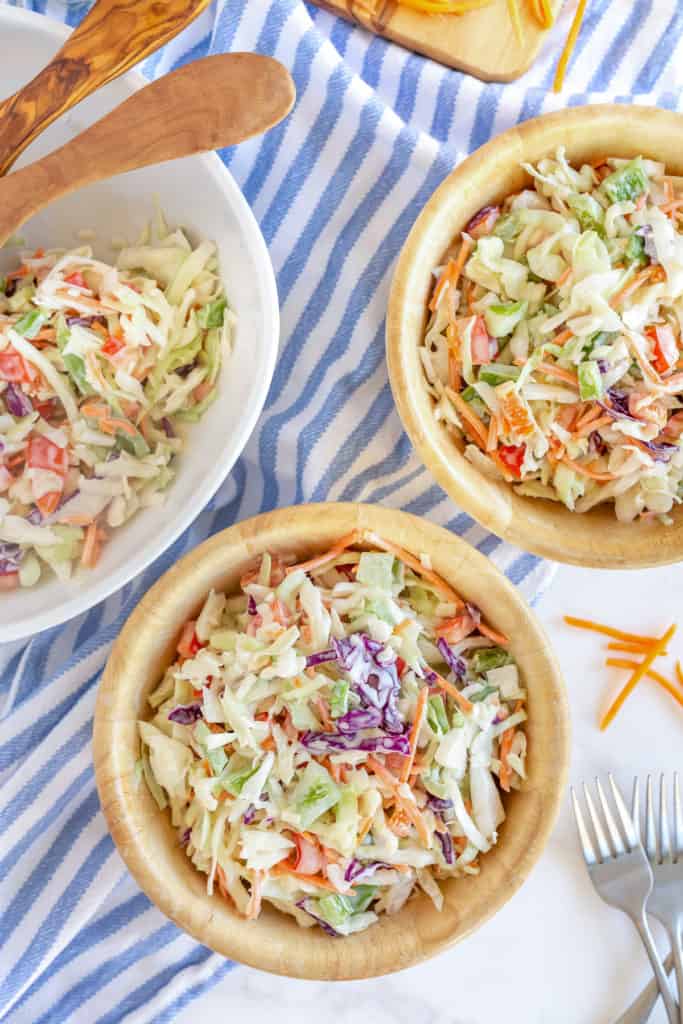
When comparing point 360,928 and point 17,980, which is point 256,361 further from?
point 17,980

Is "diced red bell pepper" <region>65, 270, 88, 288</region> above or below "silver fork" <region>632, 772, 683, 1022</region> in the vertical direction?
above

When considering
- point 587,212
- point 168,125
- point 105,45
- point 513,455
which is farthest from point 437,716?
point 105,45

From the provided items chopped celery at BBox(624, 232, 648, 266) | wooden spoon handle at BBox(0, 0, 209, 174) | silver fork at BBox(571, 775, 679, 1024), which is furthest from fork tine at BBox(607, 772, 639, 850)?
wooden spoon handle at BBox(0, 0, 209, 174)

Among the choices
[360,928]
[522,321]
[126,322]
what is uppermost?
[126,322]

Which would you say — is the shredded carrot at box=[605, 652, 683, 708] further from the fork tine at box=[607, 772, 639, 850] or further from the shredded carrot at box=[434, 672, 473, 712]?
the shredded carrot at box=[434, 672, 473, 712]

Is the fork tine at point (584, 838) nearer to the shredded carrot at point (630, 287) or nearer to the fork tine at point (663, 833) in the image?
the fork tine at point (663, 833)

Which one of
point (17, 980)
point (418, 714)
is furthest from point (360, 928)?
point (17, 980)

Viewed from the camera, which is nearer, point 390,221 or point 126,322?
point 126,322

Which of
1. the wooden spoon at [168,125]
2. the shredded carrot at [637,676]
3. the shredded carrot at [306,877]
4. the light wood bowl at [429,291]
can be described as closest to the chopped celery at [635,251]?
the light wood bowl at [429,291]
